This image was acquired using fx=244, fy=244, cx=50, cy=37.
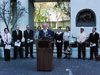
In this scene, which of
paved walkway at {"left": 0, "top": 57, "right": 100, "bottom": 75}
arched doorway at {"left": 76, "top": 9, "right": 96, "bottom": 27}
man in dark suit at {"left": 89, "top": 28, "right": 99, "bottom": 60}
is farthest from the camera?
arched doorway at {"left": 76, "top": 9, "right": 96, "bottom": 27}

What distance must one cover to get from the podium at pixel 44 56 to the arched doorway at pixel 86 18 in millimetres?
5889

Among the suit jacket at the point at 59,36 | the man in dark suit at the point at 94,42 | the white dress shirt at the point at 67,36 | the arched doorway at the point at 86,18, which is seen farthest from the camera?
the arched doorway at the point at 86,18

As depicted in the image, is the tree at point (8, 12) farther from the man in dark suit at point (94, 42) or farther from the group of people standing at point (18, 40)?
the man in dark suit at point (94, 42)

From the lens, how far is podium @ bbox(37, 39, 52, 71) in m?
10.4

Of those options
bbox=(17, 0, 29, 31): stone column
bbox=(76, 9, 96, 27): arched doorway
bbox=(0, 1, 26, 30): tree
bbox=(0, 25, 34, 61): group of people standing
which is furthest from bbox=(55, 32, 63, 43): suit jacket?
bbox=(0, 1, 26, 30): tree

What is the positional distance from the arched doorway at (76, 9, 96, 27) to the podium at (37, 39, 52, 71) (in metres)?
5.89

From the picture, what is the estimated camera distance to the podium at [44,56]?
10430mm

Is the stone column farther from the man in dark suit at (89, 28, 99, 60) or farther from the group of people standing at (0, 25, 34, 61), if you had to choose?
the man in dark suit at (89, 28, 99, 60)

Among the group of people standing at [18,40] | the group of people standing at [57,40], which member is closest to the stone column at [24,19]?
the group of people standing at [57,40]

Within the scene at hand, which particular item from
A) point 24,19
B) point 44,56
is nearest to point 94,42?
point 44,56

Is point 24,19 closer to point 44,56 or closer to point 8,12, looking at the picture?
point 8,12

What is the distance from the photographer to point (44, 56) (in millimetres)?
10461

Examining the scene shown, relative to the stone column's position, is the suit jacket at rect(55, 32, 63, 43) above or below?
below

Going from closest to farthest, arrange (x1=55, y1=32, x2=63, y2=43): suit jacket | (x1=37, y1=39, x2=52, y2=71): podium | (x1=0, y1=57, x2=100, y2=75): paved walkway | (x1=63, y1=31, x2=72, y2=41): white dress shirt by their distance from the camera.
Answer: (x1=0, y1=57, x2=100, y2=75): paved walkway
(x1=37, y1=39, x2=52, y2=71): podium
(x1=55, y1=32, x2=63, y2=43): suit jacket
(x1=63, y1=31, x2=72, y2=41): white dress shirt
